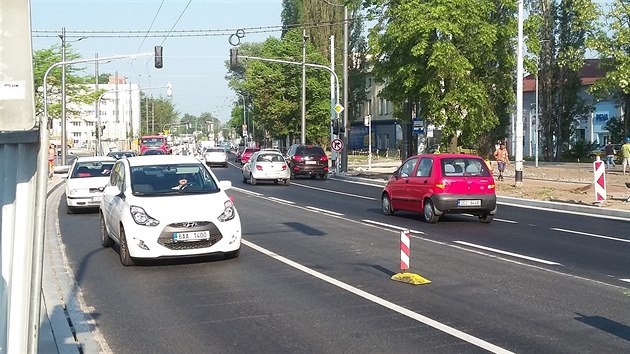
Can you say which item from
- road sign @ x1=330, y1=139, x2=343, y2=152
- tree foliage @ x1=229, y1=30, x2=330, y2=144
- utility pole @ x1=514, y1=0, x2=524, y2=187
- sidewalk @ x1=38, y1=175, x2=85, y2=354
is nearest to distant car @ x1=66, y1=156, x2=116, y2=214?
sidewalk @ x1=38, y1=175, x2=85, y2=354

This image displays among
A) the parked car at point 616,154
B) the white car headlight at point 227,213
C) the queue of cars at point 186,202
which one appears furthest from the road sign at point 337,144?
the white car headlight at point 227,213

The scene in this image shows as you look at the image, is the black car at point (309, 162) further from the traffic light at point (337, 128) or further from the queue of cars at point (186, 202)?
the queue of cars at point (186, 202)

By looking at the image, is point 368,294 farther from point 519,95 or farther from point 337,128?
point 337,128

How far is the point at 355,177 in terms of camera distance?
42.4 meters

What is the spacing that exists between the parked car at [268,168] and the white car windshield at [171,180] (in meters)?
22.9

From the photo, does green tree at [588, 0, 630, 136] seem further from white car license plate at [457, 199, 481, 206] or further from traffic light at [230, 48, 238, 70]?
white car license plate at [457, 199, 481, 206]

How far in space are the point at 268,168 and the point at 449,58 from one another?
947 centimetres

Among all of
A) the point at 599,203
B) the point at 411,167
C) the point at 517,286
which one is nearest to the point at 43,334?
the point at 517,286

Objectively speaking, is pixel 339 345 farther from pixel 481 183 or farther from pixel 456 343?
pixel 481 183

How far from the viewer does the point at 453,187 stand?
17.7m

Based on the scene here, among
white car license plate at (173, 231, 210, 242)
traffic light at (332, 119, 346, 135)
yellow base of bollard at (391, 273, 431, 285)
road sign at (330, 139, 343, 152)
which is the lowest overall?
yellow base of bollard at (391, 273, 431, 285)

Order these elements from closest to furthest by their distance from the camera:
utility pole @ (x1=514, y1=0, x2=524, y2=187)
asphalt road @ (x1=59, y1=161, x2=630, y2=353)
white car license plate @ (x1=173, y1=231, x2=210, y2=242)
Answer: asphalt road @ (x1=59, y1=161, x2=630, y2=353) < white car license plate @ (x1=173, y1=231, x2=210, y2=242) < utility pole @ (x1=514, y1=0, x2=524, y2=187)

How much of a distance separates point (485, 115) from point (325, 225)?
2059 cm

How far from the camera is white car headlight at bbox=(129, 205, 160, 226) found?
1097 cm
